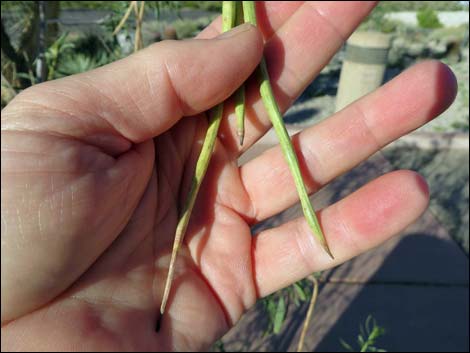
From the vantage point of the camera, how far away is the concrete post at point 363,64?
4.60 m

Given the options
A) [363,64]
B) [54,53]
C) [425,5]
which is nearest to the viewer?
[54,53]

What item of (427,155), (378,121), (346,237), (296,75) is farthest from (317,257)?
(427,155)

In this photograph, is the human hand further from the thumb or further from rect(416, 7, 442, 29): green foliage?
rect(416, 7, 442, 29): green foliage

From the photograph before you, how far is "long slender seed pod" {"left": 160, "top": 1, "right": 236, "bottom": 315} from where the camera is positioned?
112 cm

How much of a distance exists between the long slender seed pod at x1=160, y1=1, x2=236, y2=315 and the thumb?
0.19 ft

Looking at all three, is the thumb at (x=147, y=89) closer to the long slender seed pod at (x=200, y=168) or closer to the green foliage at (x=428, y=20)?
the long slender seed pod at (x=200, y=168)

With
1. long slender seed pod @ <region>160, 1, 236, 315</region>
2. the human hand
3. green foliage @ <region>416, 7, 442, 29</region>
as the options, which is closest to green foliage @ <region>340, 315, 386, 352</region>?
the human hand

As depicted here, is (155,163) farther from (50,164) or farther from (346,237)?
(346,237)

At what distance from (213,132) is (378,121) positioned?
0.51 meters

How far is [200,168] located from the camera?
1.21 metres

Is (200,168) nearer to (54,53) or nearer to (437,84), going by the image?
(437,84)

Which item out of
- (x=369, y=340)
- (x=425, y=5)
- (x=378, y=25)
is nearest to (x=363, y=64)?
(x=369, y=340)

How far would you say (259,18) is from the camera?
1604 mm

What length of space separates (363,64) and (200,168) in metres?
3.86
